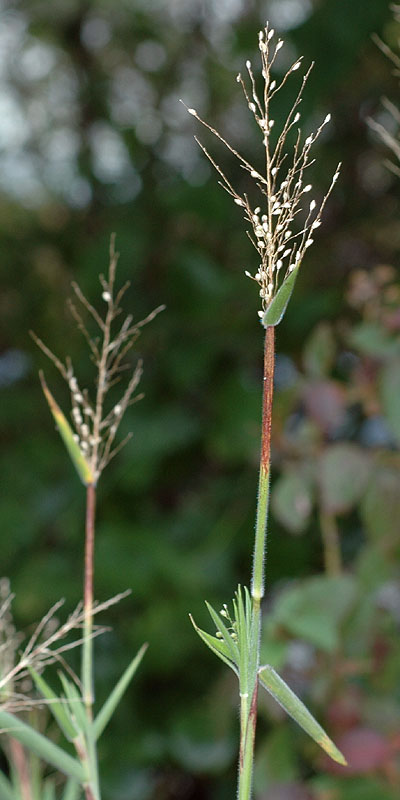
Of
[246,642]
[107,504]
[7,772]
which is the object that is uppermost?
[246,642]

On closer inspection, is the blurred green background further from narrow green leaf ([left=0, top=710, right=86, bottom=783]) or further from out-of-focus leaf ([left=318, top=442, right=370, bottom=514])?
narrow green leaf ([left=0, top=710, right=86, bottom=783])

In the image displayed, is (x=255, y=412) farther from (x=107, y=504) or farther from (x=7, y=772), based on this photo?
(x=7, y=772)

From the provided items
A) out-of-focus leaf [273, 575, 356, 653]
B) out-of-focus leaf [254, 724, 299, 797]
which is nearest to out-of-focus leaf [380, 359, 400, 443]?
out-of-focus leaf [273, 575, 356, 653]

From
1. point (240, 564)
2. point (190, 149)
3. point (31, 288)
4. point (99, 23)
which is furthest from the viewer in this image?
point (99, 23)

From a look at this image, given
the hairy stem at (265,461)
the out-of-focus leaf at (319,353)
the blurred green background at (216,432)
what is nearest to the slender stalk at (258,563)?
the hairy stem at (265,461)

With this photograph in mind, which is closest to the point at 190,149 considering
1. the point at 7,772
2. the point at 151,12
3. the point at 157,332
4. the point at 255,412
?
the point at 151,12

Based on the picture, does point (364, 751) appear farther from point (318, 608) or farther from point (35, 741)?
point (35, 741)
